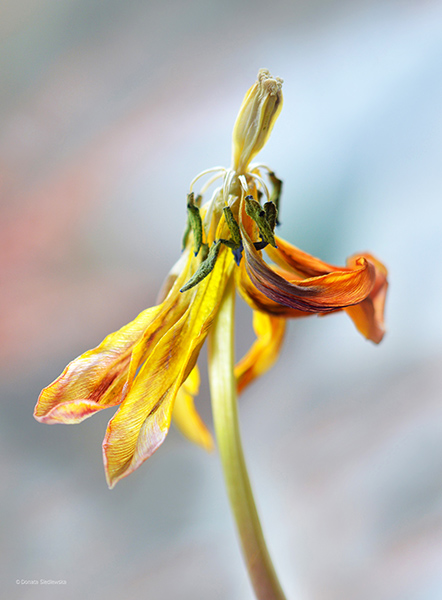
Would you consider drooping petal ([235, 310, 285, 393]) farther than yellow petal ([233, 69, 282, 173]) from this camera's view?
Yes

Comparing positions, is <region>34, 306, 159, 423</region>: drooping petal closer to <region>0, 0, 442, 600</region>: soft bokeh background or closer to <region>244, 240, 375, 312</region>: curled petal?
<region>244, 240, 375, 312</region>: curled petal

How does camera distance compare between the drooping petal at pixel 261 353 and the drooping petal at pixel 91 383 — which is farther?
the drooping petal at pixel 261 353

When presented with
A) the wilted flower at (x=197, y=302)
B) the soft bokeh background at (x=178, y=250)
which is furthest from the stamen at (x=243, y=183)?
the soft bokeh background at (x=178, y=250)

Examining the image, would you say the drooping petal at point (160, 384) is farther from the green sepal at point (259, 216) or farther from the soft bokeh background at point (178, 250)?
the soft bokeh background at point (178, 250)

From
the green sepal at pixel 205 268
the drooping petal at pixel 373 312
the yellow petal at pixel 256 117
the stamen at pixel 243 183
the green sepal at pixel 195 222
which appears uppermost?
the yellow petal at pixel 256 117

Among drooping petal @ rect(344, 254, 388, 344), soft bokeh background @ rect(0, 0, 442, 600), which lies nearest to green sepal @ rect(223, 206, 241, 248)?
drooping petal @ rect(344, 254, 388, 344)

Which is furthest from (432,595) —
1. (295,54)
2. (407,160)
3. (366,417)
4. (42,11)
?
(42,11)

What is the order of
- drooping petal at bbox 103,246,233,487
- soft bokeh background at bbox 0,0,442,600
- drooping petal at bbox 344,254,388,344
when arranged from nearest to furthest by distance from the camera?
drooping petal at bbox 103,246,233,487 < drooping petal at bbox 344,254,388,344 < soft bokeh background at bbox 0,0,442,600

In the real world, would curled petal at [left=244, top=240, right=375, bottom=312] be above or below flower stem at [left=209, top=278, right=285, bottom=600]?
above
